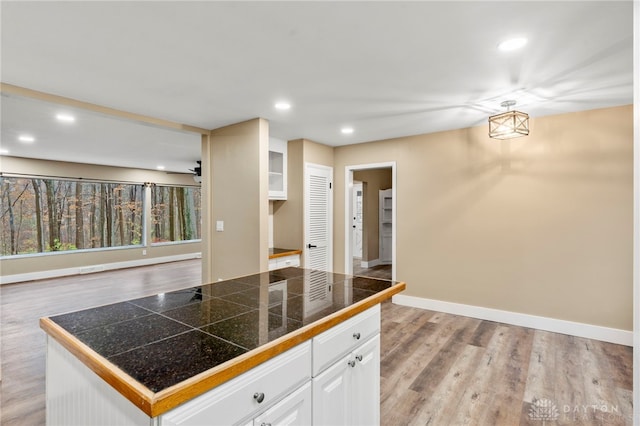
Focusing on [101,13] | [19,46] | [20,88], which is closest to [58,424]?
[101,13]

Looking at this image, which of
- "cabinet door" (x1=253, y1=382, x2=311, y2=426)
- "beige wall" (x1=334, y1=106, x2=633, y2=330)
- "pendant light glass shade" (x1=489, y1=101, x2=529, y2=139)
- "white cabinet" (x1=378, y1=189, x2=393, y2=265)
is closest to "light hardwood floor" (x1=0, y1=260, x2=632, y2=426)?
"beige wall" (x1=334, y1=106, x2=633, y2=330)

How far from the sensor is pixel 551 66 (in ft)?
7.59

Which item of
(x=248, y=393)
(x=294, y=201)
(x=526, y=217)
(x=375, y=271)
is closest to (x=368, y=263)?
(x=375, y=271)

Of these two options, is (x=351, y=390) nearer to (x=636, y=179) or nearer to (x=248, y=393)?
(x=248, y=393)

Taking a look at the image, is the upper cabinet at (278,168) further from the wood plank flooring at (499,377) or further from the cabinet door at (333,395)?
the cabinet door at (333,395)

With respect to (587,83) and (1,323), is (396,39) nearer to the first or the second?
(587,83)

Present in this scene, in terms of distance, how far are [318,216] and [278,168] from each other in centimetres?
94

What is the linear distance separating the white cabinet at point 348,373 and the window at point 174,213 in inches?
320

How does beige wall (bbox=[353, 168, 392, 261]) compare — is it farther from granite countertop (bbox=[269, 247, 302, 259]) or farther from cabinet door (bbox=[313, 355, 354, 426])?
cabinet door (bbox=[313, 355, 354, 426])

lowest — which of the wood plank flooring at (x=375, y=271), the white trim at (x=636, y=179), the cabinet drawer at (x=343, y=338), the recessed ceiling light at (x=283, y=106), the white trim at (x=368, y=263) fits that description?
the wood plank flooring at (x=375, y=271)

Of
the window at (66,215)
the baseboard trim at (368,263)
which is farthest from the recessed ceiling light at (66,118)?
the baseboard trim at (368,263)

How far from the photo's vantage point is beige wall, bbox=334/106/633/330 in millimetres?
3225

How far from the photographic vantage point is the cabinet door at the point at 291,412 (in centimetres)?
111

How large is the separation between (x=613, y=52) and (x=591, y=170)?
1.62m
